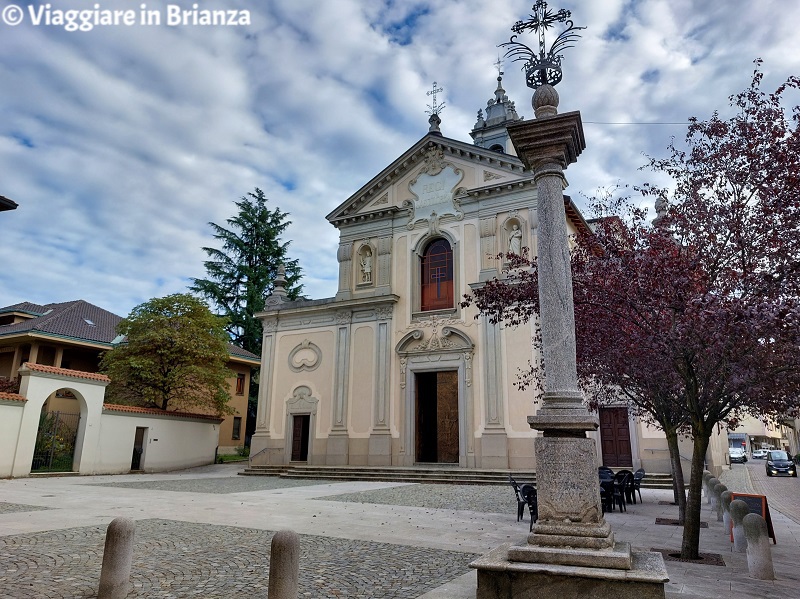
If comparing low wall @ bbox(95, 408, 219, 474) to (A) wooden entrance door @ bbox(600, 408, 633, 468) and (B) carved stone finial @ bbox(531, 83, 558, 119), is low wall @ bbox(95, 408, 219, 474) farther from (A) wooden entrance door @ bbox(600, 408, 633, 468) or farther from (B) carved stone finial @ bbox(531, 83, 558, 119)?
(B) carved stone finial @ bbox(531, 83, 558, 119)

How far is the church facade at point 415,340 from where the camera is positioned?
19.9m

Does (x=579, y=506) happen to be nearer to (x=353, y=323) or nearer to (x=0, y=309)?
(x=353, y=323)

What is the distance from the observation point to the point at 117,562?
502 cm

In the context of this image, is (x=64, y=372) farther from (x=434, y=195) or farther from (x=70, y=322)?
(x=434, y=195)

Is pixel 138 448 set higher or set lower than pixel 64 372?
lower

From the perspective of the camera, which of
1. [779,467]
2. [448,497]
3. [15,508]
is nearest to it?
[15,508]

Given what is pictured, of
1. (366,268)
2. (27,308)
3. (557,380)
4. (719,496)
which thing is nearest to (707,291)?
(557,380)

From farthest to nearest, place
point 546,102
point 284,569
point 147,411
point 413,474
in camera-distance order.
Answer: point 147,411, point 413,474, point 546,102, point 284,569

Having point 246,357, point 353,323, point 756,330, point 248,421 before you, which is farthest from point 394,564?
point 248,421

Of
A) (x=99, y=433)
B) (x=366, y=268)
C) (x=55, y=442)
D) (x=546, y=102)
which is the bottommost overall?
(x=55, y=442)

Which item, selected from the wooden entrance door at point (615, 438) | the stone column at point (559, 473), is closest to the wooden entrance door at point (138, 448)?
the wooden entrance door at point (615, 438)

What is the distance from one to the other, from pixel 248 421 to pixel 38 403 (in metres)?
19.1

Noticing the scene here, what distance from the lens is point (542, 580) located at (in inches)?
183

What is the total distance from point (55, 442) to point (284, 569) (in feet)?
62.9
